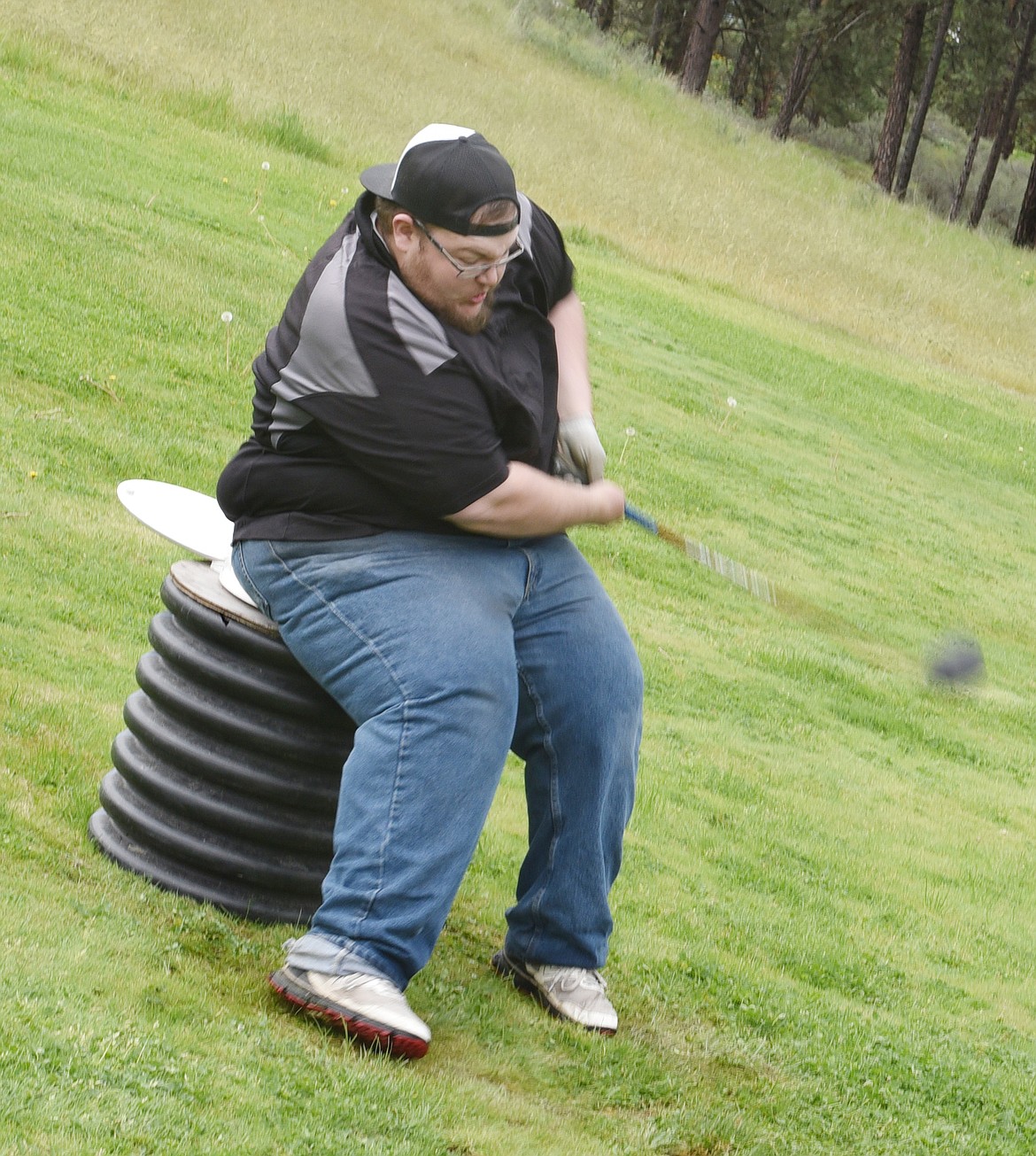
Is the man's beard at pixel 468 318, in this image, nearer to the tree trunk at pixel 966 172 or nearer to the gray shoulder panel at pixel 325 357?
the gray shoulder panel at pixel 325 357

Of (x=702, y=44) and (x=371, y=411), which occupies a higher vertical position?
(x=702, y=44)

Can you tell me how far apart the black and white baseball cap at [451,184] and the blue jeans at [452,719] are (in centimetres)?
63

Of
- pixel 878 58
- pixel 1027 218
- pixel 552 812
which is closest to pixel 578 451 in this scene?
pixel 552 812

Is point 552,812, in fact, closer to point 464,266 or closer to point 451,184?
point 464,266

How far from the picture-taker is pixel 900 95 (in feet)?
106

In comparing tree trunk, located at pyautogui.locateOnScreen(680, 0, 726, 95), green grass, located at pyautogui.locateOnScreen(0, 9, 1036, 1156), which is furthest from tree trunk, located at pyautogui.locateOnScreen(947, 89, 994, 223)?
green grass, located at pyautogui.locateOnScreen(0, 9, 1036, 1156)

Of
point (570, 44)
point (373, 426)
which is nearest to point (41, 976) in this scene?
point (373, 426)

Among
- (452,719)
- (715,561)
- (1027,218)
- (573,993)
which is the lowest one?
(573,993)

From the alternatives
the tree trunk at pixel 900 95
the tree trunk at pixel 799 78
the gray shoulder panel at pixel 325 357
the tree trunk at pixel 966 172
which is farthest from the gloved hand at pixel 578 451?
the tree trunk at pixel 966 172

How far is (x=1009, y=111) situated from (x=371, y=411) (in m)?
36.3

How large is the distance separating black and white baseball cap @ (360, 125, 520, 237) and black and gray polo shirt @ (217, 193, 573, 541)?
13cm

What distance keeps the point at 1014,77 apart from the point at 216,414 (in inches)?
1235

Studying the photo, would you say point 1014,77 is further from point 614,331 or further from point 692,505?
point 692,505

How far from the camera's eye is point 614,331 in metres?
13.4
